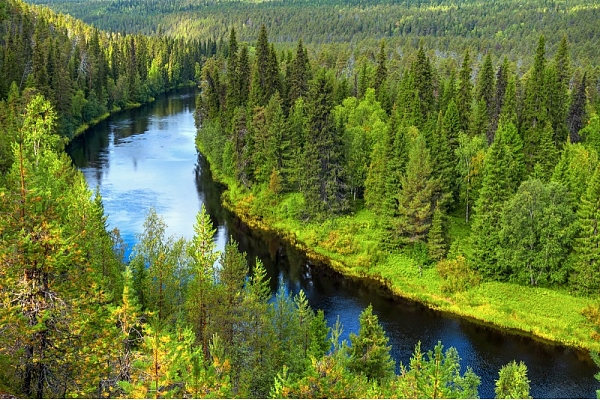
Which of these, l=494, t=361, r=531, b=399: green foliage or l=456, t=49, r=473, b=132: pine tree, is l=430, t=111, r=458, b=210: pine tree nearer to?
l=456, t=49, r=473, b=132: pine tree

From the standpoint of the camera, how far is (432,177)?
70000mm

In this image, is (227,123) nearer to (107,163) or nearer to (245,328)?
(107,163)

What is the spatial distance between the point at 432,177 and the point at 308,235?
1810 centimetres

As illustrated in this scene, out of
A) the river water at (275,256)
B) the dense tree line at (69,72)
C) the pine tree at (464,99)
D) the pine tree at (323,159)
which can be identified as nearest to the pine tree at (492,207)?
the river water at (275,256)

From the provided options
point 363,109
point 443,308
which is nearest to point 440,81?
point 363,109

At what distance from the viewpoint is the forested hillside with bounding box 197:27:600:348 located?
61.2 m

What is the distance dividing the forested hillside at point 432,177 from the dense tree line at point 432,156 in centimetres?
21

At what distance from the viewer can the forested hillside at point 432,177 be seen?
201 ft

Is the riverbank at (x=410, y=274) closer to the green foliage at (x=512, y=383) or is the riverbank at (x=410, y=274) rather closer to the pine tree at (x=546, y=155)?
the pine tree at (x=546, y=155)

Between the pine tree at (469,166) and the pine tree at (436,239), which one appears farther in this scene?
the pine tree at (469,166)

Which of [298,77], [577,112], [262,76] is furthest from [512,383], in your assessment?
[262,76]

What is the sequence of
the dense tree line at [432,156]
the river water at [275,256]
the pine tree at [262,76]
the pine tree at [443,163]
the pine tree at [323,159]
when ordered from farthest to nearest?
A: the pine tree at [262,76], the pine tree at [323,159], the pine tree at [443,163], the dense tree line at [432,156], the river water at [275,256]

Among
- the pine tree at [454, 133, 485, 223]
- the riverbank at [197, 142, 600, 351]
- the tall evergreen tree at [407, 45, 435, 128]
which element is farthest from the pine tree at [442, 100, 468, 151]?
the riverbank at [197, 142, 600, 351]

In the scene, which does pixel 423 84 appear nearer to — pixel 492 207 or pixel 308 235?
pixel 308 235
